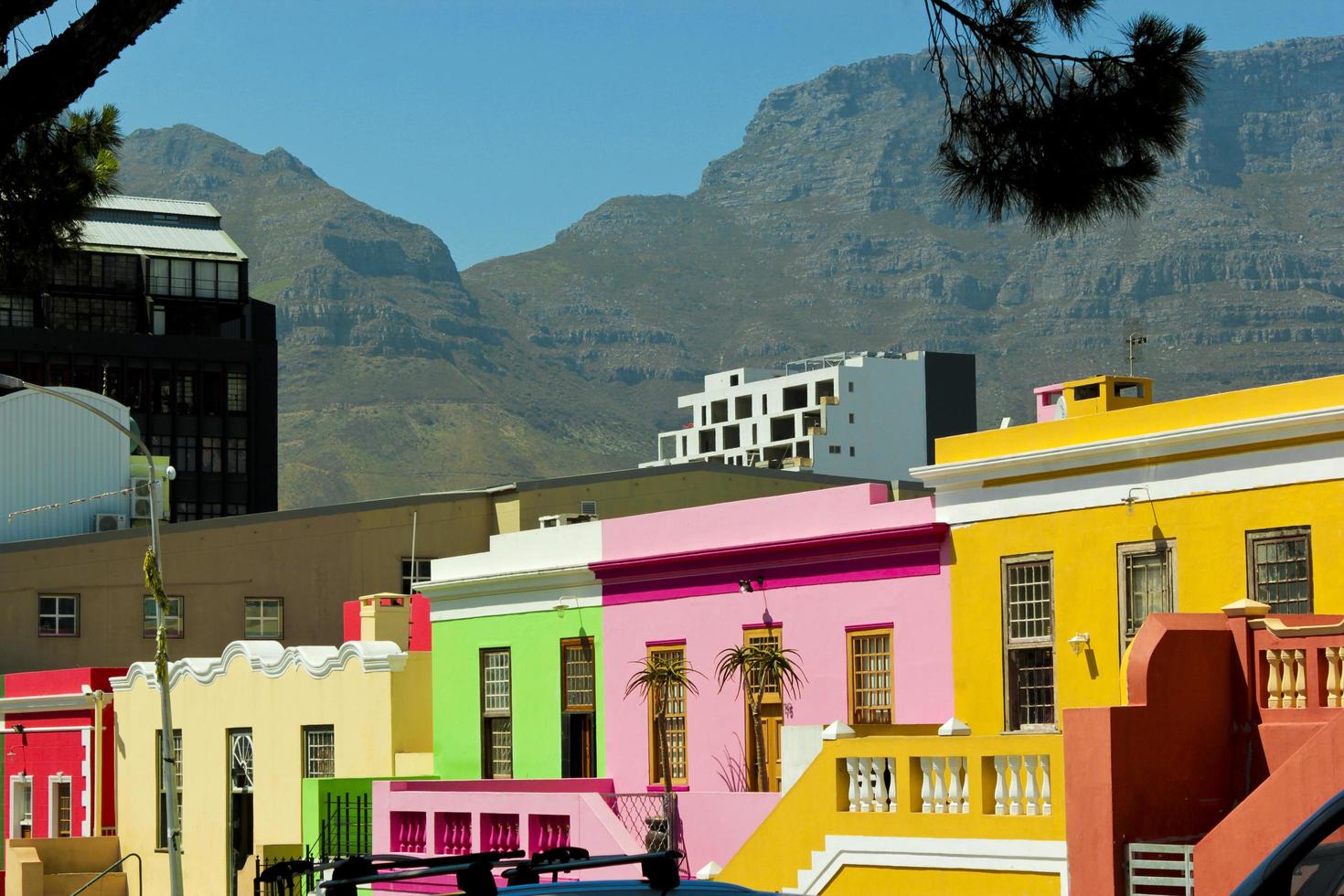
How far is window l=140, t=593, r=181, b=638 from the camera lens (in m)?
48.2

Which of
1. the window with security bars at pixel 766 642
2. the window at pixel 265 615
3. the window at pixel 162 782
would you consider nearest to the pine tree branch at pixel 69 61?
the window with security bars at pixel 766 642

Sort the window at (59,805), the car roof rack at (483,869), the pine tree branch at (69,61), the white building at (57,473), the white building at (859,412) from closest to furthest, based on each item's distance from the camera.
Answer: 1. the car roof rack at (483,869)
2. the pine tree branch at (69,61)
3. the window at (59,805)
4. the white building at (57,473)
5. the white building at (859,412)

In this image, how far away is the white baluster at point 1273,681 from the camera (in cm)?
1864

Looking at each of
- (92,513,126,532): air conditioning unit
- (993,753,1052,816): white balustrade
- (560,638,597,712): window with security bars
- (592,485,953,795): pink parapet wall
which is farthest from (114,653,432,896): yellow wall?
(92,513,126,532): air conditioning unit

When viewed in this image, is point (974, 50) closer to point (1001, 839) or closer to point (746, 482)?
point (1001, 839)

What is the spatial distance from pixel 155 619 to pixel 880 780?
31.4 metres

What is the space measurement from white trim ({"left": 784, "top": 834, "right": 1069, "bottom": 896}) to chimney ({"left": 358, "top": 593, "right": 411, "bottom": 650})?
53.8ft

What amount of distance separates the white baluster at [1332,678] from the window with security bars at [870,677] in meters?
8.02

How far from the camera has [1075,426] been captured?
23.0 meters

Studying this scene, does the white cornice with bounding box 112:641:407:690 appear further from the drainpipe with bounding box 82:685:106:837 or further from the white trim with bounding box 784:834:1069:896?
the white trim with bounding box 784:834:1069:896

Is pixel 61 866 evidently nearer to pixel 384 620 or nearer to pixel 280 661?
pixel 280 661

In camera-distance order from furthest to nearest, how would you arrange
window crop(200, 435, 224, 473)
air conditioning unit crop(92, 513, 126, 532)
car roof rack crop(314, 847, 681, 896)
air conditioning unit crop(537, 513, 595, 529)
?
window crop(200, 435, 224, 473) → air conditioning unit crop(92, 513, 126, 532) → air conditioning unit crop(537, 513, 595, 529) → car roof rack crop(314, 847, 681, 896)

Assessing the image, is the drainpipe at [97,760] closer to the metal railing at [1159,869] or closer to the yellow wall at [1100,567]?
the yellow wall at [1100,567]

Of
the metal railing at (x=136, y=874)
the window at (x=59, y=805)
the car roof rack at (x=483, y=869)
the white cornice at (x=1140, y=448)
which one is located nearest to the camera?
the car roof rack at (x=483, y=869)
